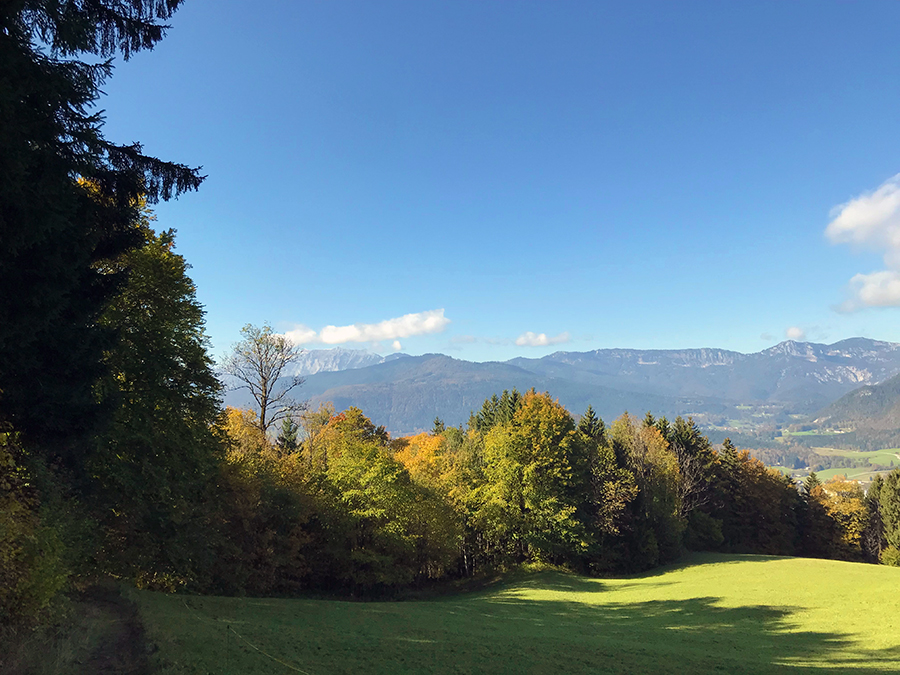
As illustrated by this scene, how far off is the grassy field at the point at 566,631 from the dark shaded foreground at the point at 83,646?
52 cm

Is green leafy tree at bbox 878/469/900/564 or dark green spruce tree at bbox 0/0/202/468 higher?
dark green spruce tree at bbox 0/0/202/468

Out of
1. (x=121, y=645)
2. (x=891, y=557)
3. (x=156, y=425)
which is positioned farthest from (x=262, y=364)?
(x=891, y=557)

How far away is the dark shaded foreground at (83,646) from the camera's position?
26.8 ft

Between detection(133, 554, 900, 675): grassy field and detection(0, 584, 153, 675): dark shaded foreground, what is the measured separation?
0.52 m

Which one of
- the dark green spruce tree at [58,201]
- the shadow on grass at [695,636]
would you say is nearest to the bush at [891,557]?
the shadow on grass at [695,636]

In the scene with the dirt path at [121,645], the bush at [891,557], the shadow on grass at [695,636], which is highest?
the dirt path at [121,645]

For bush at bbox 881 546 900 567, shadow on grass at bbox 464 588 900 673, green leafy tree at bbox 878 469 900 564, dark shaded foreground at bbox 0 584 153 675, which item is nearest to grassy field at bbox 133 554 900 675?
shadow on grass at bbox 464 588 900 673

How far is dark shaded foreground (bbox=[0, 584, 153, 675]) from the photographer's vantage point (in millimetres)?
8164

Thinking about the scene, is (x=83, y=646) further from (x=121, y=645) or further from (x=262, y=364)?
(x=262, y=364)

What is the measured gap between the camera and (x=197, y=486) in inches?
777

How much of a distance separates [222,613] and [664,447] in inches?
2159

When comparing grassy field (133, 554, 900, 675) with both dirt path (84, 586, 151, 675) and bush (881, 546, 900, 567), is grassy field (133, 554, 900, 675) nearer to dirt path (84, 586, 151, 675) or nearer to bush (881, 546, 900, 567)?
dirt path (84, 586, 151, 675)

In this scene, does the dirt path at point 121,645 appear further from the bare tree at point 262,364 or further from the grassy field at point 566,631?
the bare tree at point 262,364

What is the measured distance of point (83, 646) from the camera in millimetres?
10391
